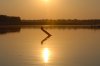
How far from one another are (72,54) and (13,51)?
12.1 ft

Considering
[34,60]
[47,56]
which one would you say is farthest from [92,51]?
[34,60]

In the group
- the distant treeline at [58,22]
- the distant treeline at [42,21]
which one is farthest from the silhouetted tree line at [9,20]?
the distant treeline at [58,22]

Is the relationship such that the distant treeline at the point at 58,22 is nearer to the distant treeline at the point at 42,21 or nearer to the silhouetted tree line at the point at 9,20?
the distant treeline at the point at 42,21

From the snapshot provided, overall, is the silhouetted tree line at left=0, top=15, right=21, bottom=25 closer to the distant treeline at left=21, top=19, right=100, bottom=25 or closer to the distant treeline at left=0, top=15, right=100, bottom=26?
the distant treeline at left=0, top=15, right=100, bottom=26

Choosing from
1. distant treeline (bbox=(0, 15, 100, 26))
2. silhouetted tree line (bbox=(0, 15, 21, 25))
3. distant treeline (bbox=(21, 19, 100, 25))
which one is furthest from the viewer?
distant treeline (bbox=(21, 19, 100, 25))

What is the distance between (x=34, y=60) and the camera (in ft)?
67.2

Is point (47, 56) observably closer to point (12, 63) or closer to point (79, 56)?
point (79, 56)

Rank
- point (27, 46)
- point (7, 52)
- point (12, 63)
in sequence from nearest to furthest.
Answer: point (12, 63) < point (7, 52) < point (27, 46)

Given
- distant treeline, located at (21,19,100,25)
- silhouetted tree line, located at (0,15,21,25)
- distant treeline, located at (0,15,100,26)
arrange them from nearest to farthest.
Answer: silhouetted tree line, located at (0,15,21,25)
distant treeline, located at (0,15,100,26)
distant treeline, located at (21,19,100,25)

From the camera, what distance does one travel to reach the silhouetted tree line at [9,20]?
3376 inches

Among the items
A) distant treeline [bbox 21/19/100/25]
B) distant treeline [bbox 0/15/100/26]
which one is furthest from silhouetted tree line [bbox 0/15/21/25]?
distant treeline [bbox 21/19/100/25]

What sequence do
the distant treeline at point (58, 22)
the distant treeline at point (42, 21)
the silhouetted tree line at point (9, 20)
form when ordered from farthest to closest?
the distant treeline at point (58, 22) < the distant treeline at point (42, 21) < the silhouetted tree line at point (9, 20)

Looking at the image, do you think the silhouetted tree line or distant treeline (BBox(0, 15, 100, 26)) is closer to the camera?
the silhouetted tree line

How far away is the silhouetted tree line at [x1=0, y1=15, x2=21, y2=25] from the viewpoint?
8576 cm
